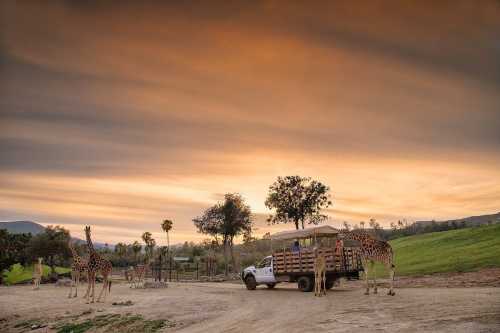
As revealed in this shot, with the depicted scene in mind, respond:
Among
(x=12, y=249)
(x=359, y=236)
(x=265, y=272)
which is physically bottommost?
(x=265, y=272)

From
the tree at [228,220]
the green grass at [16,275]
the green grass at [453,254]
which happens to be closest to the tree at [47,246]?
the green grass at [16,275]

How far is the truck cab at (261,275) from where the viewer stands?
2897 centimetres

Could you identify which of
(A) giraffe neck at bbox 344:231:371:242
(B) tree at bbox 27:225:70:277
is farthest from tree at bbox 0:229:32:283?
(A) giraffe neck at bbox 344:231:371:242

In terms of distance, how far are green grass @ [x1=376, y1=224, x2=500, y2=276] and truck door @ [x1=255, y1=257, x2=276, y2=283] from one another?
39.5 ft

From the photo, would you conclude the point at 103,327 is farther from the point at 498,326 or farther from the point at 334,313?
the point at 498,326

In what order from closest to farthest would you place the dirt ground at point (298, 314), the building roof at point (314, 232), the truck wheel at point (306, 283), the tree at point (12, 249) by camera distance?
the dirt ground at point (298, 314), the truck wheel at point (306, 283), the building roof at point (314, 232), the tree at point (12, 249)

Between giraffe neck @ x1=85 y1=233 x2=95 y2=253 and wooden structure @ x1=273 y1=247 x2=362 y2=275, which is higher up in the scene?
giraffe neck @ x1=85 y1=233 x2=95 y2=253

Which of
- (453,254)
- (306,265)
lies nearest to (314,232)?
(306,265)

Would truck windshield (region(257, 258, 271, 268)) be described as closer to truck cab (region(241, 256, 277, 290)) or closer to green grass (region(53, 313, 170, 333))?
truck cab (region(241, 256, 277, 290))

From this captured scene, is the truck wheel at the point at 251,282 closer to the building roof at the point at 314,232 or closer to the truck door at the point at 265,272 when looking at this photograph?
the truck door at the point at 265,272

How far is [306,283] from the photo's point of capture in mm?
26297

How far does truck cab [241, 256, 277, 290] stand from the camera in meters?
29.0

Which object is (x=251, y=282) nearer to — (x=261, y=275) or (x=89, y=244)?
(x=261, y=275)

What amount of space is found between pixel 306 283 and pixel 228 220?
4116 cm
